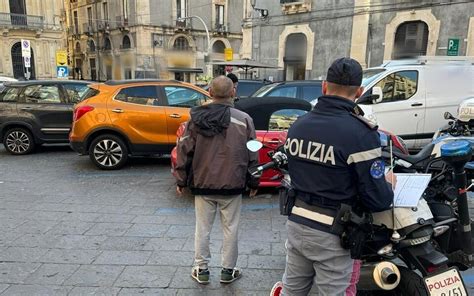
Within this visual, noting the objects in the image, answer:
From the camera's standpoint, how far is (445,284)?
2318 millimetres

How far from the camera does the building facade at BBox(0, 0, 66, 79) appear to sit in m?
35.4

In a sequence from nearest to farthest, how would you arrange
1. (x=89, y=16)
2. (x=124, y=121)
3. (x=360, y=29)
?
(x=124, y=121), (x=360, y=29), (x=89, y=16)

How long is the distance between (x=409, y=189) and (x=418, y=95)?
6564 millimetres

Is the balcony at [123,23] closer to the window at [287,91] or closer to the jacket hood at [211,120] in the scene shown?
the window at [287,91]

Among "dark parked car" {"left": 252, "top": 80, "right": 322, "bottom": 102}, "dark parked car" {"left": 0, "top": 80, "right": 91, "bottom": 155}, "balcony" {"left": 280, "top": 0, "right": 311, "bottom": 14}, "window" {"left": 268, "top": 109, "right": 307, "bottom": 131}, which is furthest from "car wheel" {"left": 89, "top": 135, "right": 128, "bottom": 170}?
"balcony" {"left": 280, "top": 0, "right": 311, "bottom": 14}

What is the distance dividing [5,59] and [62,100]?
1261 inches

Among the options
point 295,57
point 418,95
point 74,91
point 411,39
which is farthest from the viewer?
point 295,57

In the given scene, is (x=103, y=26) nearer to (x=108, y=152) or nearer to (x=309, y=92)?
(x=309, y=92)

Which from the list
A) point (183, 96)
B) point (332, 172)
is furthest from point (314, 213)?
point (183, 96)

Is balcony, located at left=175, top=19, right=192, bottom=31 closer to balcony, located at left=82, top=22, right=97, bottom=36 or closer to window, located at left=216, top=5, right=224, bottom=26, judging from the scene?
window, located at left=216, top=5, right=224, bottom=26

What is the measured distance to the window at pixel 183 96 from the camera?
309 inches

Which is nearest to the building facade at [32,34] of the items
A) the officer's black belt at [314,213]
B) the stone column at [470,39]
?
the stone column at [470,39]

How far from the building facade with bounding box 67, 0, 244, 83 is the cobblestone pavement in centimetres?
3092

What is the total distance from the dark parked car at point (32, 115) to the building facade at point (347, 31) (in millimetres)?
16944
